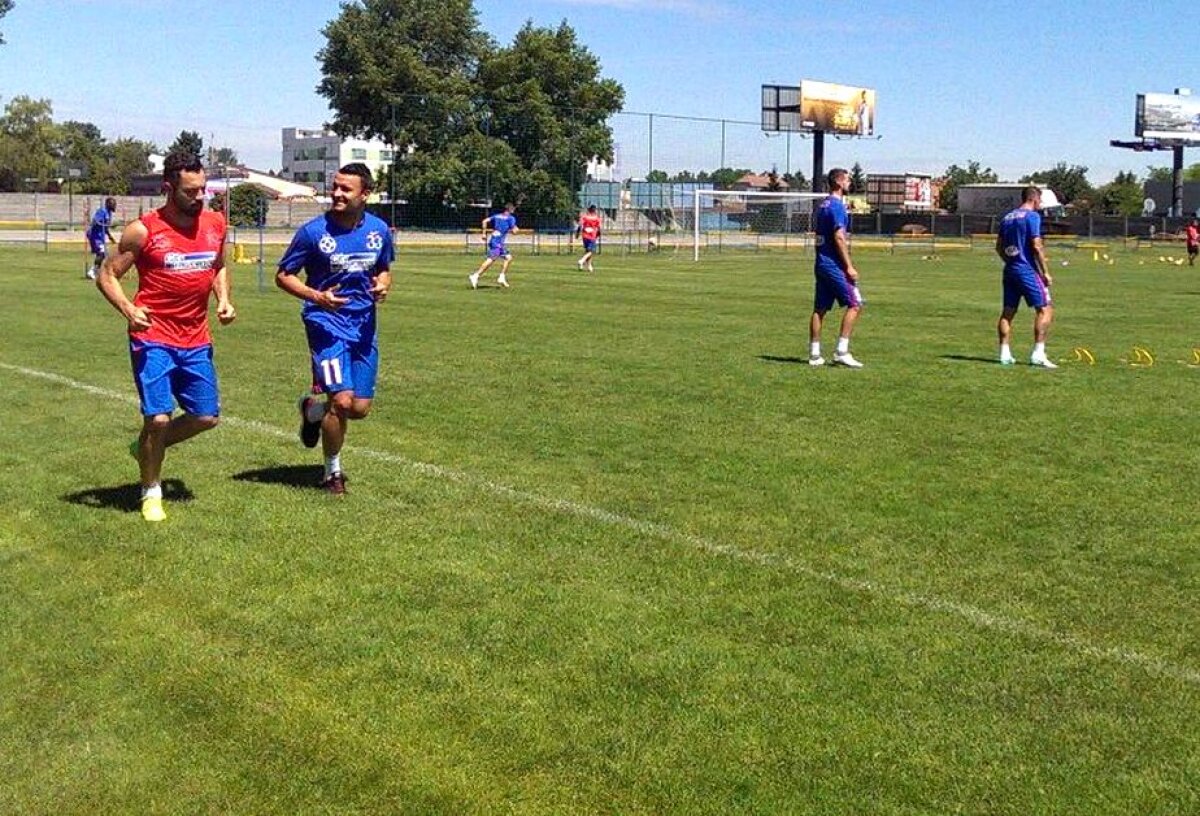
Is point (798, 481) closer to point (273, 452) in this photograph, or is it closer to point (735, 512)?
point (735, 512)

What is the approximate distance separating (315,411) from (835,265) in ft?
25.8

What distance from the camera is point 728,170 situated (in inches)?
2682

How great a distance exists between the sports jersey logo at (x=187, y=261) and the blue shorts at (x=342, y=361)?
2.29ft

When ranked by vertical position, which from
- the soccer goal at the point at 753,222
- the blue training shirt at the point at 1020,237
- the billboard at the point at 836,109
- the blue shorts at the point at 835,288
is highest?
the billboard at the point at 836,109

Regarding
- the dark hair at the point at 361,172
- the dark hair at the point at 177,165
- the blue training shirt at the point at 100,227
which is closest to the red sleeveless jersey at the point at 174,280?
the dark hair at the point at 177,165

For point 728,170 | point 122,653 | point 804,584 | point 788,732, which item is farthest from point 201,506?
point 728,170

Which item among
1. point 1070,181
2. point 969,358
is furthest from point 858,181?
point 969,358

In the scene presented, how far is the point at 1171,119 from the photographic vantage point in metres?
96.2

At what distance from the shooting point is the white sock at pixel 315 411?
8.12 m

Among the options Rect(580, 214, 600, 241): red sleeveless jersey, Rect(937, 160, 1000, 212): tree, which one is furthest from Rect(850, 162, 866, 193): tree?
Rect(580, 214, 600, 241): red sleeveless jersey

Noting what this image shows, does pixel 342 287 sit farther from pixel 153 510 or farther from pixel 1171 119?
pixel 1171 119

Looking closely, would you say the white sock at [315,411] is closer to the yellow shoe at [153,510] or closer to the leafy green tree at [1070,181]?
the yellow shoe at [153,510]

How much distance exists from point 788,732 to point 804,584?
5.76 ft

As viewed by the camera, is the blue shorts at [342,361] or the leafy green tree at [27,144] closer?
the blue shorts at [342,361]
